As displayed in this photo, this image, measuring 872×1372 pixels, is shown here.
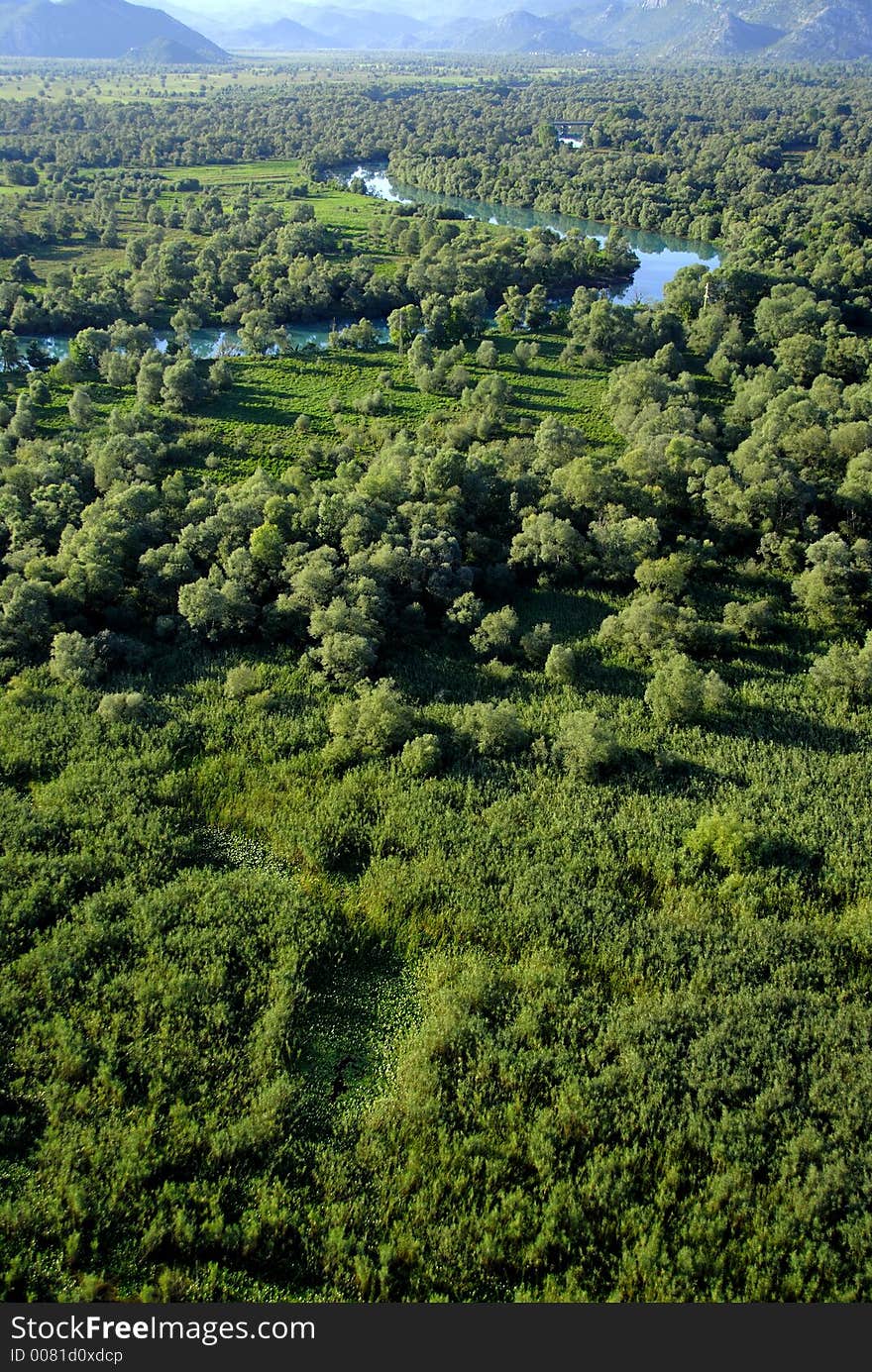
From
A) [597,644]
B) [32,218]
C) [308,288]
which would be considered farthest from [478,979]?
[32,218]

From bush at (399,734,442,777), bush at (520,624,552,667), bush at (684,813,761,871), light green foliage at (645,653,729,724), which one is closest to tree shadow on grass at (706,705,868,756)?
light green foliage at (645,653,729,724)

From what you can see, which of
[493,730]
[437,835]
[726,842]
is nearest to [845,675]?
[726,842]

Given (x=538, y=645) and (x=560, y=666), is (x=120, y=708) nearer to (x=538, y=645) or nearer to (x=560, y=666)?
(x=538, y=645)

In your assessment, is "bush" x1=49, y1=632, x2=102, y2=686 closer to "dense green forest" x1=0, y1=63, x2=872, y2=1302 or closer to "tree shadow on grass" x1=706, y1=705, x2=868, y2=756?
"dense green forest" x1=0, y1=63, x2=872, y2=1302

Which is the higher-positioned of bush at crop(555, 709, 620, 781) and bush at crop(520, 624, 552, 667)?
bush at crop(520, 624, 552, 667)

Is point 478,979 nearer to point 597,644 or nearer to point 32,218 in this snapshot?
point 597,644

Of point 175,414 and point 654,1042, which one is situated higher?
point 175,414

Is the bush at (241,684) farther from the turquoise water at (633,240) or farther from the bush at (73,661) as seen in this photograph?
the turquoise water at (633,240)
